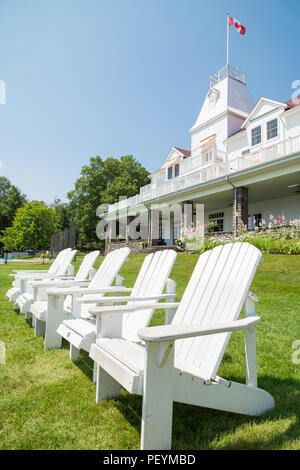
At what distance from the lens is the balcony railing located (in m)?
11.6

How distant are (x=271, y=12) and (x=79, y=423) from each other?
643cm

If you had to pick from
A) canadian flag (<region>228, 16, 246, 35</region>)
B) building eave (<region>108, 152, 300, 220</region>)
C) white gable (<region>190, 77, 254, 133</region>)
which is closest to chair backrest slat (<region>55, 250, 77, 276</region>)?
building eave (<region>108, 152, 300, 220</region>)

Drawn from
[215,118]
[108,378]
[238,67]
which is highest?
[238,67]

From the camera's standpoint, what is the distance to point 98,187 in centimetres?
3403

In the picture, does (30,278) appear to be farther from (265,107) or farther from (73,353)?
(265,107)

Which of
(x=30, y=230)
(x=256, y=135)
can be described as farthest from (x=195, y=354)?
(x=30, y=230)

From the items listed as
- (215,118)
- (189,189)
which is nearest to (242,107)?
(215,118)

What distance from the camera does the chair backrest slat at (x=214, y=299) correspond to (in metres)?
1.76

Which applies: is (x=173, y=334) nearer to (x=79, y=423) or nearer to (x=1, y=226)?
(x=79, y=423)

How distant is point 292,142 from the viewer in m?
11.4

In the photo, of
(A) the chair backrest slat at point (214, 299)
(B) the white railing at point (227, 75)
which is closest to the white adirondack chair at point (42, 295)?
(A) the chair backrest slat at point (214, 299)

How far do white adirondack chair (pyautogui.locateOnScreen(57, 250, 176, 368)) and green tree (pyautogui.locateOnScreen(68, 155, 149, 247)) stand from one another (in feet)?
96.2

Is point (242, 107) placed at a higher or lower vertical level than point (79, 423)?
higher

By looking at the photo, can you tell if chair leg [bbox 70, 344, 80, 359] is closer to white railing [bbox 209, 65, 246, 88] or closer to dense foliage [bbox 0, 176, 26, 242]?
white railing [bbox 209, 65, 246, 88]
